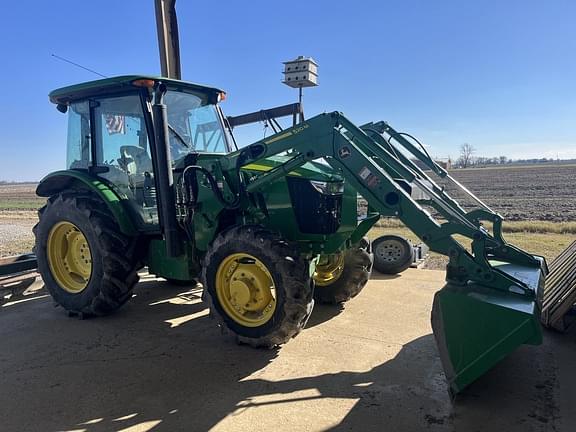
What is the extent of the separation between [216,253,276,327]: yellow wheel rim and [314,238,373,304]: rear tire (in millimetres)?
1337

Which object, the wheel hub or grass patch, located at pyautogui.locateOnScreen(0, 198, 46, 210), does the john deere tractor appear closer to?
the wheel hub

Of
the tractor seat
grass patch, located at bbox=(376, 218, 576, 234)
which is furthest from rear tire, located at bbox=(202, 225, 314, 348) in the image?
grass patch, located at bbox=(376, 218, 576, 234)

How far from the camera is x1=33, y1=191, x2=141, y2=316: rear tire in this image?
4887 millimetres

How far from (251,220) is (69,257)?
99.7 inches

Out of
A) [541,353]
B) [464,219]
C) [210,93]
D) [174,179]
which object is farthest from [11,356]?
[541,353]

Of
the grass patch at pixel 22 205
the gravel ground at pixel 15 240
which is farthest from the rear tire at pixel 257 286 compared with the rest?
the grass patch at pixel 22 205

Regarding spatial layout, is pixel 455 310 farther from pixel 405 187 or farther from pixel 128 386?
pixel 128 386

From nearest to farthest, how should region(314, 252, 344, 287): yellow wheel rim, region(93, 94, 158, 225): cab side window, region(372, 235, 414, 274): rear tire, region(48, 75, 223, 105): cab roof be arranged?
region(48, 75, 223, 105): cab roof < region(93, 94, 158, 225): cab side window < region(314, 252, 344, 287): yellow wheel rim < region(372, 235, 414, 274): rear tire

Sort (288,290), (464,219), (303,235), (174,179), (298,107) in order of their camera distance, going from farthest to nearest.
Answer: (298,107)
(174,179)
(303,235)
(464,219)
(288,290)

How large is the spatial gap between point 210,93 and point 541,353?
174 inches

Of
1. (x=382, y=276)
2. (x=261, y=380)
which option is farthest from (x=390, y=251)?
(x=261, y=380)

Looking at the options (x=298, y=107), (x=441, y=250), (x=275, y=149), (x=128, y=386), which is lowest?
(x=128, y=386)

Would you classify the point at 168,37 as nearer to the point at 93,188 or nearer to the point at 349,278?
the point at 93,188

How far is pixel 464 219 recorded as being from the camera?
412cm
